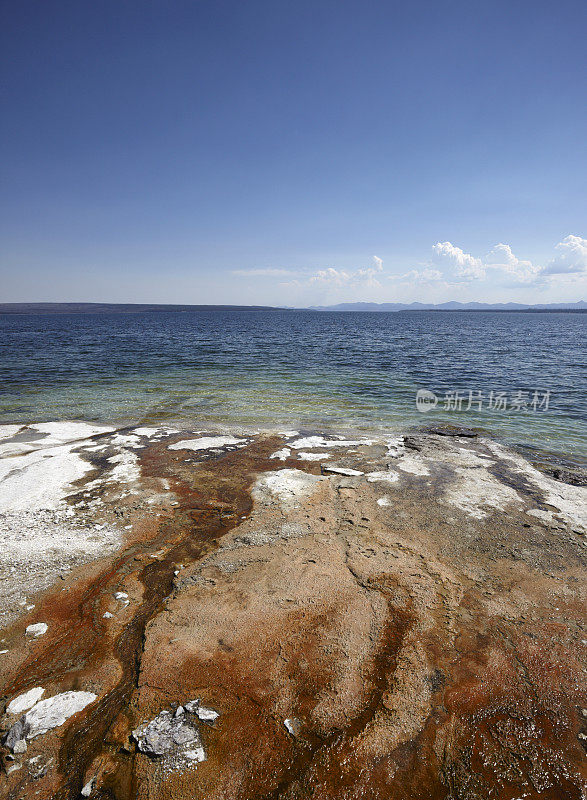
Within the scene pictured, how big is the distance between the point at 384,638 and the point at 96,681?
131 inches

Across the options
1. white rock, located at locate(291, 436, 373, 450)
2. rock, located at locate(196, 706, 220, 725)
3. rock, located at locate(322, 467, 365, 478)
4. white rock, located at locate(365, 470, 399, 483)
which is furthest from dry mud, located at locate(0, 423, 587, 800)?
white rock, located at locate(291, 436, 373, 450)

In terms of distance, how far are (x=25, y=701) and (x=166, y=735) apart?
5.16 ft

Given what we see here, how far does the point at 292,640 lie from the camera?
430 centimetres

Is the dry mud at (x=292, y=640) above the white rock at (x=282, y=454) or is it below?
above

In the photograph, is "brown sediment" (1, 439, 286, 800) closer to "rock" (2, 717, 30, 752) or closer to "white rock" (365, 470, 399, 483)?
"rock" (2, 717, 30, 752)

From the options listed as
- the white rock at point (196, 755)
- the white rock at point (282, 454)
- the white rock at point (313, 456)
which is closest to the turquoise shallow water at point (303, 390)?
the white rock at point (282, 454)

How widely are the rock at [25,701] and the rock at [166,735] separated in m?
1.19

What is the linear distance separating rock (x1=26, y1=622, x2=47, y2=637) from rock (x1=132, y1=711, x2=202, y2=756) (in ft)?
6.60

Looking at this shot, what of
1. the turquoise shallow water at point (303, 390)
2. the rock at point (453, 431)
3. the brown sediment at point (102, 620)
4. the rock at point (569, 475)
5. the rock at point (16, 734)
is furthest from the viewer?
the turquoise shallow water at point (303, 390)

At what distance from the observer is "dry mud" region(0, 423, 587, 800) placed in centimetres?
312

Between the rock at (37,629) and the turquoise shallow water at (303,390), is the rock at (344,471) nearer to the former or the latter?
the turquoise shallow water at (303,390)

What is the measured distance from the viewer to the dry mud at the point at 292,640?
312cm

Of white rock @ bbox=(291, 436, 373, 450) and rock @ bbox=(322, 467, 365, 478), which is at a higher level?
rock @ bbox=(322, 467, 365, 478)

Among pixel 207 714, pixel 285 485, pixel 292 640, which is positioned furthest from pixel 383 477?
pixel 207 714
